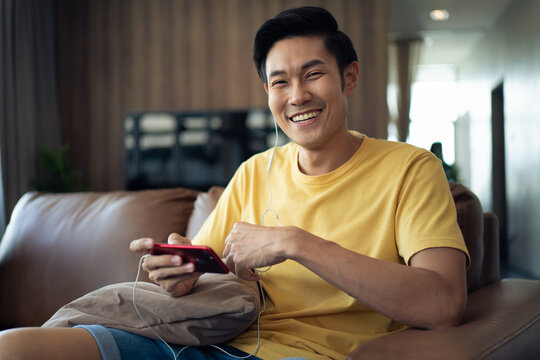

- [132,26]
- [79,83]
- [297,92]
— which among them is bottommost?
[297,92]

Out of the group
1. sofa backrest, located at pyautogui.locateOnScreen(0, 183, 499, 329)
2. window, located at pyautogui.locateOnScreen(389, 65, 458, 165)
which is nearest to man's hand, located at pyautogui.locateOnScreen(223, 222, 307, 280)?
sofa backrest, located at pyautogui.locateOnScreen(0, 183, 499, 329)

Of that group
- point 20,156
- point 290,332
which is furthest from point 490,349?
point 20,156

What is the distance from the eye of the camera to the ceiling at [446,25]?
4.98m

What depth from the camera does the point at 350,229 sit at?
116cm

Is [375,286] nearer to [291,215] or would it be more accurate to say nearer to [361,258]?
[361,258]

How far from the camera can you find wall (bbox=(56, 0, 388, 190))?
4.34 m

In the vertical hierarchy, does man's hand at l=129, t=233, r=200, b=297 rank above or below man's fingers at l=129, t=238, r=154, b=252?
below

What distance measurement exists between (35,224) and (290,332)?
124cm

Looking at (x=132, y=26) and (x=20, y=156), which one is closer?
(x=20, y=156)

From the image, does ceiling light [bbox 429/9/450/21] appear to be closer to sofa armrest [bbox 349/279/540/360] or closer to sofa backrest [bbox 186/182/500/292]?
sofa backrest [bbox 186/182/500/292]

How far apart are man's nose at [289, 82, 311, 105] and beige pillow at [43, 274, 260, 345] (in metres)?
0.50

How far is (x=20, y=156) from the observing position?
406 centimetres

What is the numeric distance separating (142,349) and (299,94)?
2.32ft

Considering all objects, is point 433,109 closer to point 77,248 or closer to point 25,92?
point 25,92
